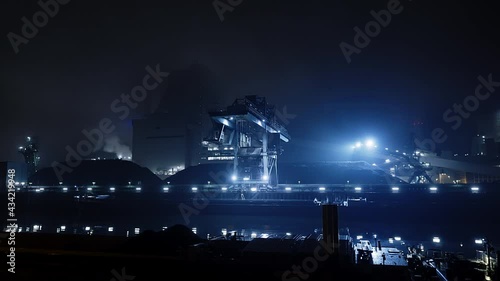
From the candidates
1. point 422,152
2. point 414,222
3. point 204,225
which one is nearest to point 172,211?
point 204,225

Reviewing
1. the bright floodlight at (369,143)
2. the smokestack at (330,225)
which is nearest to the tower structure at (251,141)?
the smokestack at (330,225)

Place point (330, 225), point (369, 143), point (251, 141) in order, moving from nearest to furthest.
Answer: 1. point (330, 225)
2. point (251, 141)
3. point (369, 143)

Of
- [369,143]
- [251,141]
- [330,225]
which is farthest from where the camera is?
[369,143]

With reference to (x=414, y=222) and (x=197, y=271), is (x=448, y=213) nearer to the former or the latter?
(x=414, y=222)

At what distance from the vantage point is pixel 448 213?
111 feet

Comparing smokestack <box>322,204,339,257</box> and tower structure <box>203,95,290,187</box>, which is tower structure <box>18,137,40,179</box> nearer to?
tower structure <box>203,95,290,187</box>

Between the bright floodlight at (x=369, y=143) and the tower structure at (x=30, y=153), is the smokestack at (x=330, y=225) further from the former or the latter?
the tower structure at (x=30, y=153)

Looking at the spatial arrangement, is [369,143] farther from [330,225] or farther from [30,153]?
[30,153]

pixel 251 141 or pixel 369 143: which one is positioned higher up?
pixel 369 143

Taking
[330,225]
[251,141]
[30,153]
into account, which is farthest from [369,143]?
[30,153]

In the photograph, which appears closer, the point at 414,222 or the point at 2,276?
the point at 2,276

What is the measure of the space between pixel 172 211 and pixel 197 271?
98.6ft

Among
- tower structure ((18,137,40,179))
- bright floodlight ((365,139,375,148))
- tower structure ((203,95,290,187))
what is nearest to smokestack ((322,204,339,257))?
tower structure ((203,95,290,187))


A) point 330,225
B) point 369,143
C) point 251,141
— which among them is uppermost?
point 369,143
